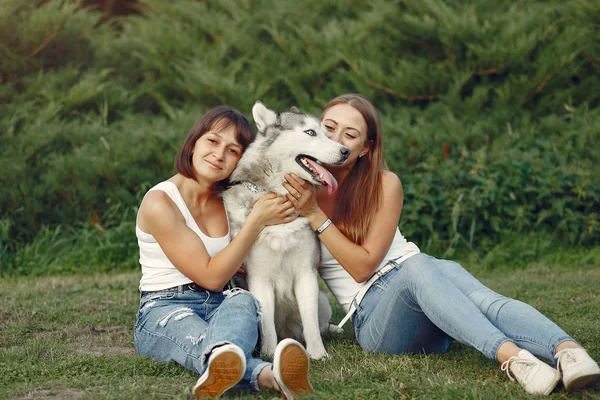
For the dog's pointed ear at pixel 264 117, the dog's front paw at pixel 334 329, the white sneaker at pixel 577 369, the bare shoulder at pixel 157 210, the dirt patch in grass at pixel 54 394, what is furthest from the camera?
the dog's front paw at pixel 334 329

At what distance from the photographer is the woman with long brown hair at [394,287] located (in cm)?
278

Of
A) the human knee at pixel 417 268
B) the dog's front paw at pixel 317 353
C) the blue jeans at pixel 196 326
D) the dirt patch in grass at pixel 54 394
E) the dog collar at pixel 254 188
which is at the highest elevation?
the dog collar at pixel 254 188

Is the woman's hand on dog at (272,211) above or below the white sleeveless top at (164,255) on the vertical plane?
above

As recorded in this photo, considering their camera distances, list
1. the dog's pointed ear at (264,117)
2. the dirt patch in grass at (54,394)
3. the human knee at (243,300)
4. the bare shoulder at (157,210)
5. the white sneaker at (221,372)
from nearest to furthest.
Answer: the white sneaker at (221,372), the dirt patch in grass at (54,394), the human knee at (243,300), the bare shoulder at (157,210), the dog's pointed ear at (264,117)

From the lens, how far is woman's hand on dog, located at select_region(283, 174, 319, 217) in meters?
3.53

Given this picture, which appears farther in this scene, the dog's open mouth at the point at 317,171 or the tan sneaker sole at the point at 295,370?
the dog's open mouth at the point at 317,171

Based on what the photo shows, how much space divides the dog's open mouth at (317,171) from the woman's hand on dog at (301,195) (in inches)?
2.6

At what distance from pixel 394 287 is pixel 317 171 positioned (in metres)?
0.73

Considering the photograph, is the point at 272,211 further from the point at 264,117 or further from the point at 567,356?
the point at 567,356

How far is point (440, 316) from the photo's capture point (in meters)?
2.99

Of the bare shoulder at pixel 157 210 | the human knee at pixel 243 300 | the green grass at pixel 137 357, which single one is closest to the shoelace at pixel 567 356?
the green grass at pixel 137 357

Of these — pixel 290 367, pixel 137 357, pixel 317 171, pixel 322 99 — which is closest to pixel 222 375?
pixel 290 367

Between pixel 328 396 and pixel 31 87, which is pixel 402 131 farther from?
pixel 328 396

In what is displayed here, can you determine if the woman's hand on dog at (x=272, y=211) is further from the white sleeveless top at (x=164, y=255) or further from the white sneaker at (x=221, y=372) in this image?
the white sneaker at (x=221, y=372)
